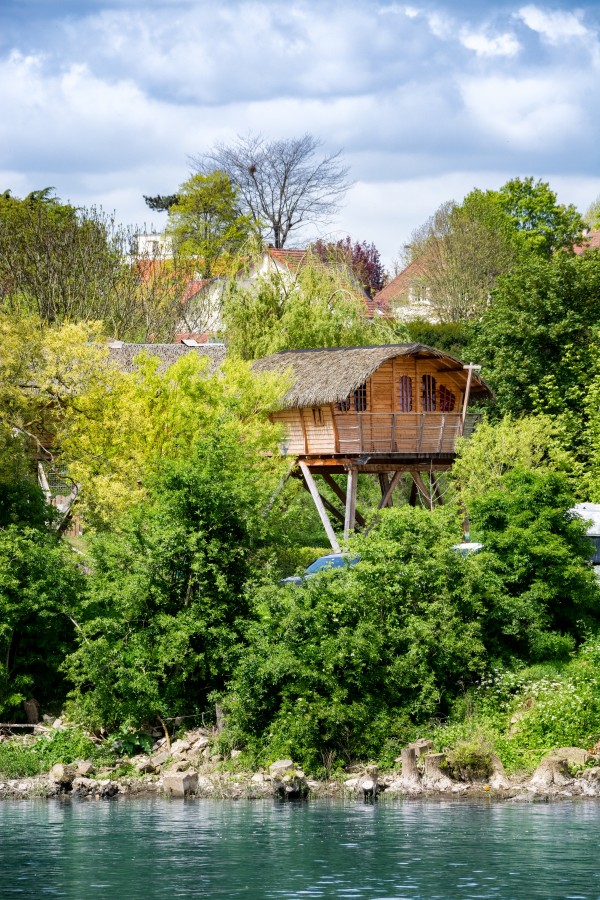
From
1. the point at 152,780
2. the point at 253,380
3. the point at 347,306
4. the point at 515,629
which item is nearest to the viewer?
the point at 152,780

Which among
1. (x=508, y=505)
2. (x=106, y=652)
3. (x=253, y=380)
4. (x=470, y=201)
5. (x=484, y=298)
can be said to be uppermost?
(x=470, y=201)

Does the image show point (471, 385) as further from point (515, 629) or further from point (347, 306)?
point (515, 629)

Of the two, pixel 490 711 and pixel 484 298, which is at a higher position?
pixel 484 298

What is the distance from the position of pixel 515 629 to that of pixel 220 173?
191 feet

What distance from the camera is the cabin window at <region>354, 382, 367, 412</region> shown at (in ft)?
147

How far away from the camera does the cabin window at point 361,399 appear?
4475cm

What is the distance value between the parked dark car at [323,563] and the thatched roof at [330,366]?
5360mm

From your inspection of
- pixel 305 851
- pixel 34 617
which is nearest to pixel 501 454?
pixel 34 617

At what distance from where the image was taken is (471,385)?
47.0 metres

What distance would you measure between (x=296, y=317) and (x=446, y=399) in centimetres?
652

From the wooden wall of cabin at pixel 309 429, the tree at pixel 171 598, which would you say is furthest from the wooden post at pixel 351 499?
the tree at pixel 171 598

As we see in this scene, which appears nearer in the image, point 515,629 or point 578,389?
point 515,629

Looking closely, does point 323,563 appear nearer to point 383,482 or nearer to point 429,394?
point 429,394

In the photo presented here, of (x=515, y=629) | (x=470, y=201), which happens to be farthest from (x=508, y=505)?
(x=470, y=201)
